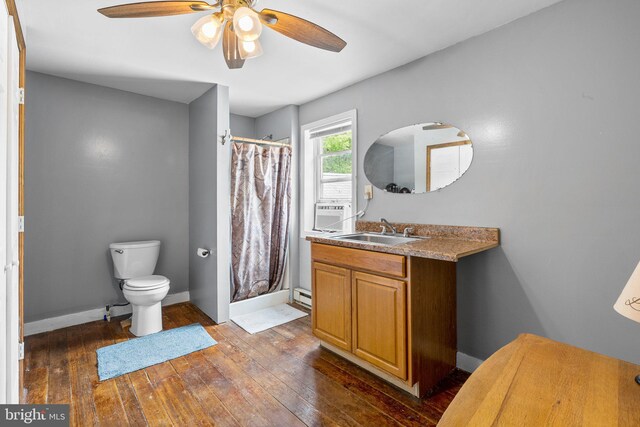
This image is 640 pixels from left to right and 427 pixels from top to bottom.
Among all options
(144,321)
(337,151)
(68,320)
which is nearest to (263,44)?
(337,151)

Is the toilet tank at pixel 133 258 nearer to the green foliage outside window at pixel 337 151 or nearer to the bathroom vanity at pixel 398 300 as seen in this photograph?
the bathroom vanity at pixel 398 300

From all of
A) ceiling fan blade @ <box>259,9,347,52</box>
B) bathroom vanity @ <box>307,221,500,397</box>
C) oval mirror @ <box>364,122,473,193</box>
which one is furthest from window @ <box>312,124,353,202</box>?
ceiling fan blade @ <box>259,9,347,52</box>

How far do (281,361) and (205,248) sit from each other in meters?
1.50

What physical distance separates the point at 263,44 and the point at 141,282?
88.8 inches

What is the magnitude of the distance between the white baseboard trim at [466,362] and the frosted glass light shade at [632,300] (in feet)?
5.09

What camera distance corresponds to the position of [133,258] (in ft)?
9.87

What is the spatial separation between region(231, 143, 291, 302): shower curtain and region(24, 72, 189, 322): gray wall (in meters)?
0.83

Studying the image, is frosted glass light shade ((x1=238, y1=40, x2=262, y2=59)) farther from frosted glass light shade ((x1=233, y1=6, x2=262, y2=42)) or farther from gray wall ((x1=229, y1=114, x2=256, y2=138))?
gray wall ((x1=229, y1=114, x2=256, y2=138))

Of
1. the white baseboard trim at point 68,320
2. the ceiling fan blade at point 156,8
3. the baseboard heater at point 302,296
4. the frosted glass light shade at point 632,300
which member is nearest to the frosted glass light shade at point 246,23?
the ceiling fan blade at point 156,8

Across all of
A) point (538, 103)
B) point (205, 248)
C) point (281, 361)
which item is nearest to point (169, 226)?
point (205, 248)

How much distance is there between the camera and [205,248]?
128 inches

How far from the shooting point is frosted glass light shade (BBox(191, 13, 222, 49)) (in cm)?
145

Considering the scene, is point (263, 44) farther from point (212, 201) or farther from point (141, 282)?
point (141, 282)

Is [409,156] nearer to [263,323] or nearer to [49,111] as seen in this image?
[263,323]
